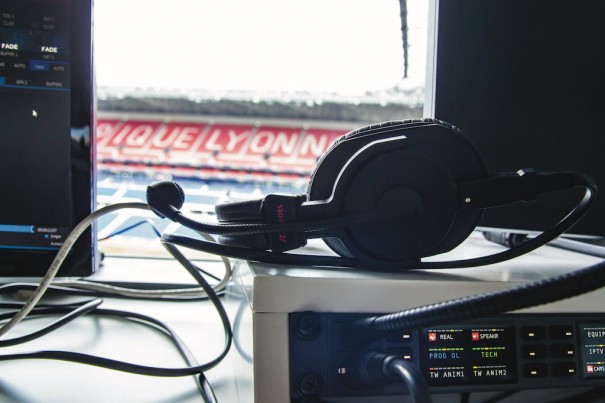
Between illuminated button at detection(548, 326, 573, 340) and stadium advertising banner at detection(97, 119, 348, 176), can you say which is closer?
illuminated button at detection(548, 326, 573, 340)

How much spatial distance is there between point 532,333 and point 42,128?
1.83 feet

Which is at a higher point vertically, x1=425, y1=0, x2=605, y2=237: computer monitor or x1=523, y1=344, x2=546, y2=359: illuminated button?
x1=425, y1=0, x2=605, y2=237: computer monitor

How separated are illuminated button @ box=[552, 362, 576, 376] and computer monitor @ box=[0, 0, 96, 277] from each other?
512 millimetres

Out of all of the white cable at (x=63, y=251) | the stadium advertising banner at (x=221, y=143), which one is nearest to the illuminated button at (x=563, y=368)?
the white cable at (x=63, y=251)

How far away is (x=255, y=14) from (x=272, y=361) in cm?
239

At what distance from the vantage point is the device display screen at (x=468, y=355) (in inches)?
12.3

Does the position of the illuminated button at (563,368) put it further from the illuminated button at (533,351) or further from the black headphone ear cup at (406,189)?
the black headphone ear cup at (406,189)

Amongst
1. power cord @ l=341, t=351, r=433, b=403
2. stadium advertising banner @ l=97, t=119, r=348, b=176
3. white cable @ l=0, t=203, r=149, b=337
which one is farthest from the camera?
stadium advertising banner @ l=97, t=119, r=348, b=176

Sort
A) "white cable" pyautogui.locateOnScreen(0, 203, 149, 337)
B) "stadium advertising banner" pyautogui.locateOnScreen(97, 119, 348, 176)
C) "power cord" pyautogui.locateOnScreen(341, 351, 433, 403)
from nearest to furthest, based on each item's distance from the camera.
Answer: "power cord" pyautogui.locateOnScreen(341, 351, 433, 403), "white cable" pyautogui.locateOnScreen(0, 203, 149, 337), "stadium advertising banner" pyautogui.locateOnScreen(97, 119, 348, 176)

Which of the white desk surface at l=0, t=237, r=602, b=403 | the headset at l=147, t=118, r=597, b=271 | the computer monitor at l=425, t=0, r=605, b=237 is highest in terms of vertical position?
the computer monitor at l=425, t=0, r=605, b=237

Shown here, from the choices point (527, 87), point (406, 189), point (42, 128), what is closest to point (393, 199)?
point (406, 189)

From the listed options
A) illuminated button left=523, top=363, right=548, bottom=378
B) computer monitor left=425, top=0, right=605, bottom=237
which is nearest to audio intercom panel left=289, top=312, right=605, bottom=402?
illuminated button left=523, top=363, right=548, bottom=378

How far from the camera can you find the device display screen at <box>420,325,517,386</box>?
313 mm

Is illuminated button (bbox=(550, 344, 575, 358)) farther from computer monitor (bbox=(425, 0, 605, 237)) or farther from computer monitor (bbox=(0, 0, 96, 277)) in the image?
computer monitor (bbox=(0, 0, 96, 277))
